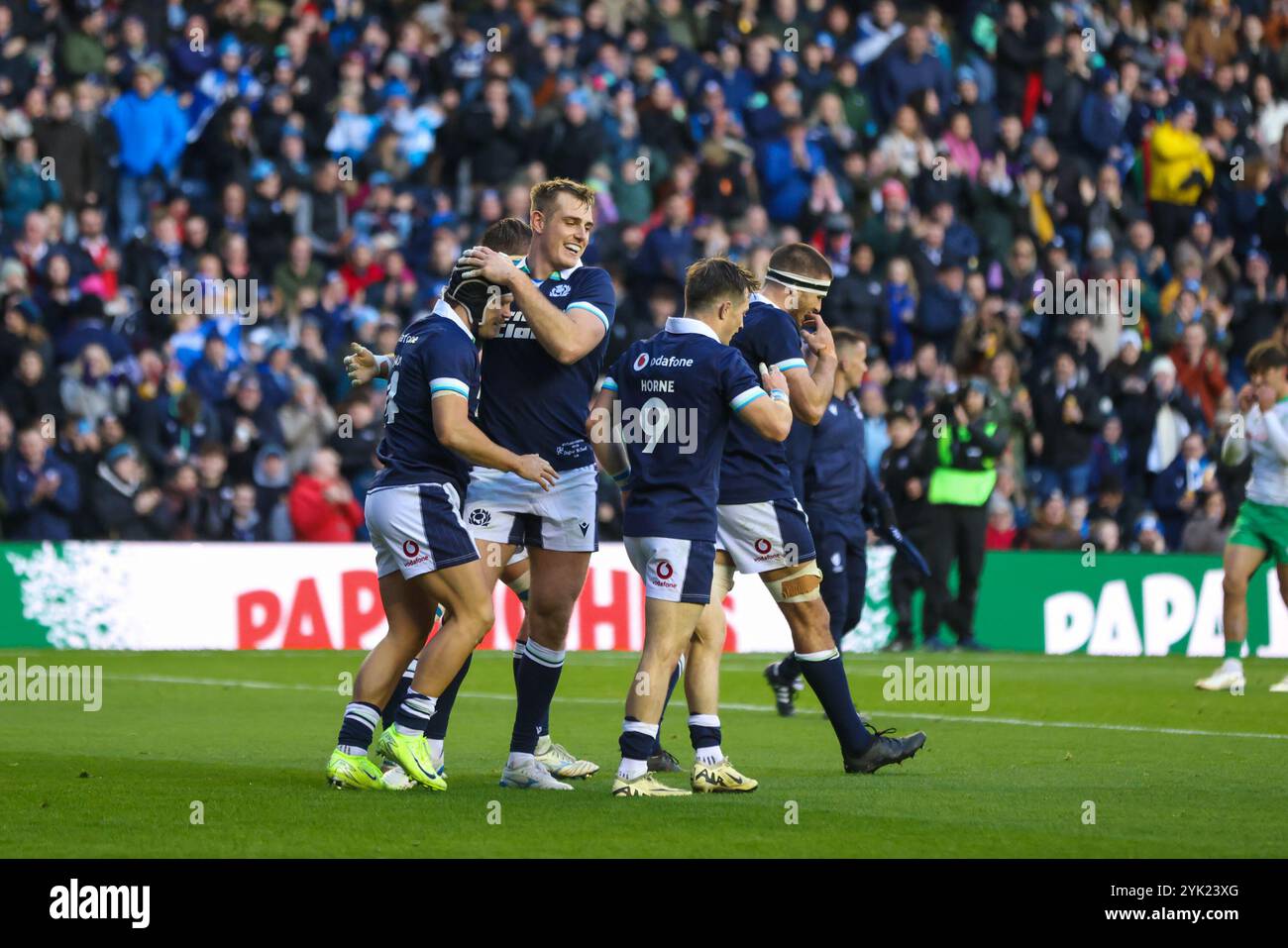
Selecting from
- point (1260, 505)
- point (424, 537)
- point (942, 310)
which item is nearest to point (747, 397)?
point (424, 537)

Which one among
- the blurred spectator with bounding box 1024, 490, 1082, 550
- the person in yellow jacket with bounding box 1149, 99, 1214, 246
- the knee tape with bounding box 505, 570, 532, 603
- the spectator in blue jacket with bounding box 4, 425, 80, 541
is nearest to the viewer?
the knee tape with bounding box 505, 570, 532, 603

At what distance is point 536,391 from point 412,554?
0.98m

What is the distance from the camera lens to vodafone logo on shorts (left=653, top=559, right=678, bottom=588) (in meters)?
9.09

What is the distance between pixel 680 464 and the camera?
30.0 feet

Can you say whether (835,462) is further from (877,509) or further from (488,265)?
(488,265)

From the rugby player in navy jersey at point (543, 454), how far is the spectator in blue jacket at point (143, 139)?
13.8m

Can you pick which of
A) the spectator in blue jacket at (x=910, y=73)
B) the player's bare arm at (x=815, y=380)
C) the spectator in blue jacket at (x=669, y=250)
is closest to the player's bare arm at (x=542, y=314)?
the player's bare arm at (x=815, y=380)

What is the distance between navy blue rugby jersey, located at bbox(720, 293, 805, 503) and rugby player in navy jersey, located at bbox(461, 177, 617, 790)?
86cm

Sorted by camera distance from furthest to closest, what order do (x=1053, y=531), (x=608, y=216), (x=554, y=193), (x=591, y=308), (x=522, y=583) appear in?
(x=608, y=216)
(x=1053, y=531)
(x=522, y=583)
(x=554, y=193)
(x=591, y=308)

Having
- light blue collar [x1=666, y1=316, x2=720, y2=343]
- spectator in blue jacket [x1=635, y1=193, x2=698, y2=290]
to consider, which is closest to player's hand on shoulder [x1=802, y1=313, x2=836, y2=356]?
light blue collar [x1=666, y1=316, x2=720, y2=343]

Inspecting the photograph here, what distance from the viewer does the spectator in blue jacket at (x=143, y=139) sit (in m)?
22.3

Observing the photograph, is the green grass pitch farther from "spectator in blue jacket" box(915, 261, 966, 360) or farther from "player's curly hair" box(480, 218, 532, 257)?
"spectator in blue jacket" box(915, 261, 966, 360)

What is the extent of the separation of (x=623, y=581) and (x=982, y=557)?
3469mm

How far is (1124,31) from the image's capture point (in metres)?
28.8
